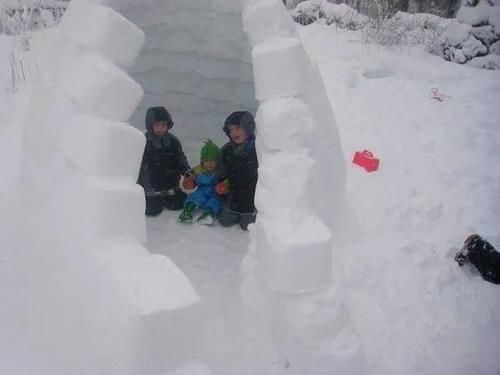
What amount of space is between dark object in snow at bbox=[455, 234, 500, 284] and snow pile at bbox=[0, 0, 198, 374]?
1915mm

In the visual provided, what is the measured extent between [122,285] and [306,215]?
95cm

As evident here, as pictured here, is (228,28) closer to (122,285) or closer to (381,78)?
(122,285)

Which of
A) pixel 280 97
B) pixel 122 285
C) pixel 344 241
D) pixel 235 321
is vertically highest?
pixel 280 97

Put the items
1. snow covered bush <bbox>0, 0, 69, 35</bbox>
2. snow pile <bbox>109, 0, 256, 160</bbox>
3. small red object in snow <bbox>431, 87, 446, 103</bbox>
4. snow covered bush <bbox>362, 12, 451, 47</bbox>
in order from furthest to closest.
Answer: snow covered bush <bbox>362, 12, 451, 47</bbox>, snow covered bush <bbox>0, 0, 69, 35</bbox>, small red object in snow <bbox>431, 87, 446, 103</bbox>, snow pile <bbox>109, 0, 256, 160</bbox>

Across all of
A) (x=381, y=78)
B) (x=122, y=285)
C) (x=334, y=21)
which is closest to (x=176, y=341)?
(x=122, y=285)

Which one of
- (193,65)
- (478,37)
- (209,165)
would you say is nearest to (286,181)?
(209,165)

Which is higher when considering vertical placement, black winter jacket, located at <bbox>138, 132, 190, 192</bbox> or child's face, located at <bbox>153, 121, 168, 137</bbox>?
child's face, located at <bbox>153, 121, 168, 137</bbox>

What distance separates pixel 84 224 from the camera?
2.11m

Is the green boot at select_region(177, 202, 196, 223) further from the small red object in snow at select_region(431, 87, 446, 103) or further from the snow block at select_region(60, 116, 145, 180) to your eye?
the small red object in snow at select_region(431, 87, 446, 103)

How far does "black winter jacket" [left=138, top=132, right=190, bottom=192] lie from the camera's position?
3600 millimetres

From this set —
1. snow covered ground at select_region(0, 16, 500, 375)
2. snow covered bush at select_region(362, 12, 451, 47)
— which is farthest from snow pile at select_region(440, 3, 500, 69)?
snow covered ground at select_region(0, 16, 500, 375)

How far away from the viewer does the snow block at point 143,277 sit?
5.77 feet

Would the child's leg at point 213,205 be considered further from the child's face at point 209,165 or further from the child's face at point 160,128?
the child's face at point 160,128

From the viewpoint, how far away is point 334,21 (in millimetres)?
8445
